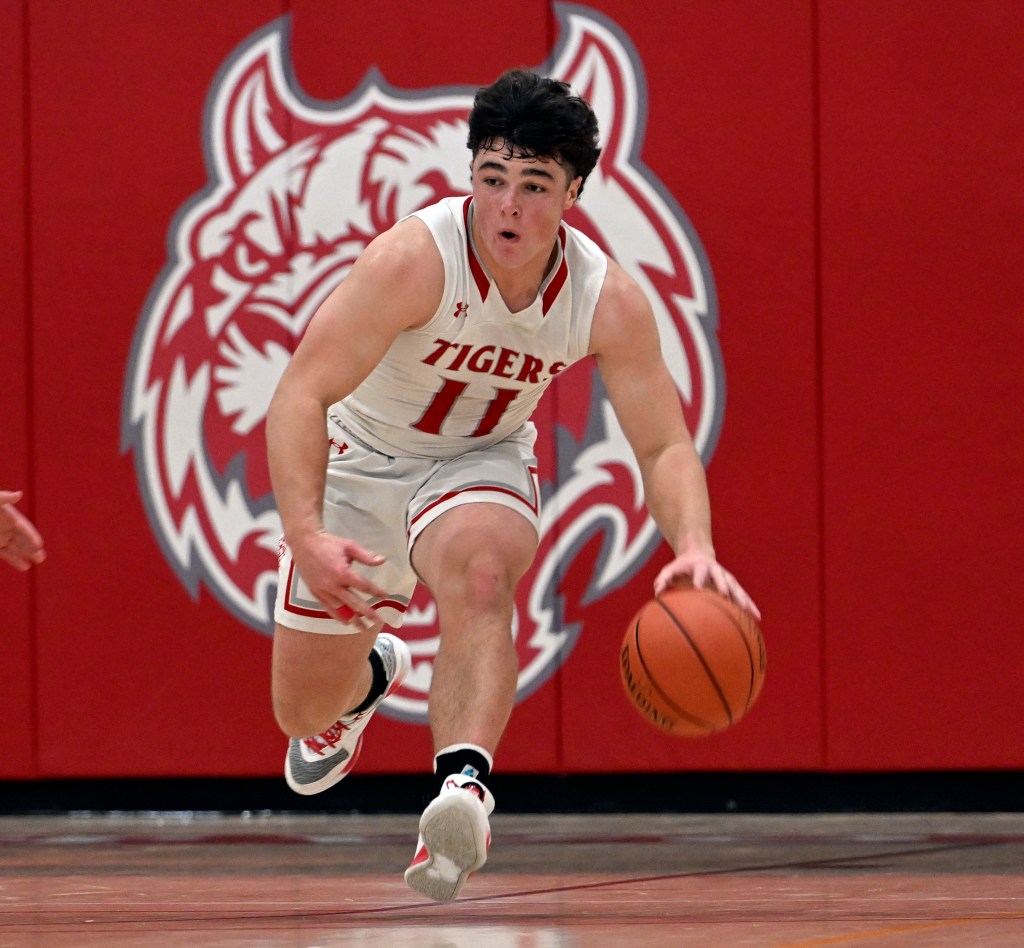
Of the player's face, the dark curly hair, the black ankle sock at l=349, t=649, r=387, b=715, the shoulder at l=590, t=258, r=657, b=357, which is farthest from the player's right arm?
the black ankle sock at l=349, t=649, r=387, b=715

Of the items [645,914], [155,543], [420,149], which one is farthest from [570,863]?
[420,149]

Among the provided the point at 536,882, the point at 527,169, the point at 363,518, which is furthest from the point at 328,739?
the point at 527,169

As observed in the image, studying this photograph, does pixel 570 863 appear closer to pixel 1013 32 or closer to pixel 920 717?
pixel 920 717

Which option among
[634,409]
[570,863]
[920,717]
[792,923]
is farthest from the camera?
[920,717]

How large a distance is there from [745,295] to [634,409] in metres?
2.30

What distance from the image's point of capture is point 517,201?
11.9ft

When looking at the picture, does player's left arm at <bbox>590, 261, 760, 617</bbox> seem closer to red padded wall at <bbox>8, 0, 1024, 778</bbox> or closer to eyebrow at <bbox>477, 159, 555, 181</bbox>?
eyebrow at <bbox>477, 159, 555, 181</bbox>

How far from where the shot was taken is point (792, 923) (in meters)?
3.55

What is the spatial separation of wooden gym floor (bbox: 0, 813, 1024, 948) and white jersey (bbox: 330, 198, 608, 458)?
44.0 inches

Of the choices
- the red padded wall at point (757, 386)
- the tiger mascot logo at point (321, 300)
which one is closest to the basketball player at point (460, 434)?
the tiger mascot logo at point (321, 300)

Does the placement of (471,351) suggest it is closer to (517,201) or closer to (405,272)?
(405,272)

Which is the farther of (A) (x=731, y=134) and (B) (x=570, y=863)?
(A) (x=731, y=134)

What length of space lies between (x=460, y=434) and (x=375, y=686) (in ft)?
3.02

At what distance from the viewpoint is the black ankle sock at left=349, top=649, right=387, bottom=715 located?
4.67 m
